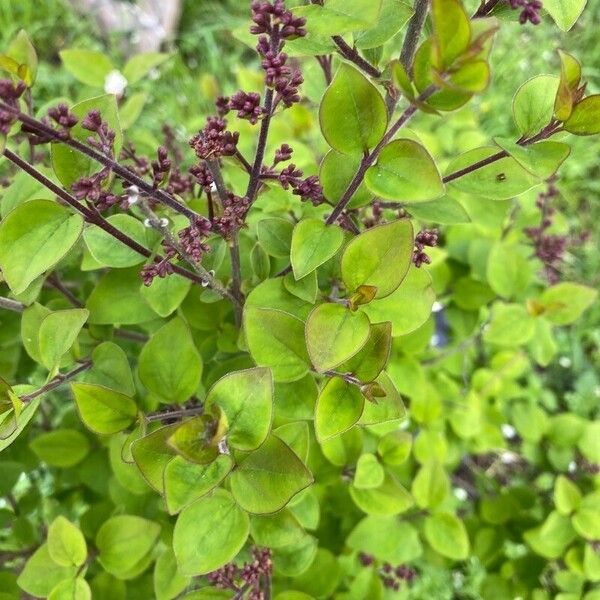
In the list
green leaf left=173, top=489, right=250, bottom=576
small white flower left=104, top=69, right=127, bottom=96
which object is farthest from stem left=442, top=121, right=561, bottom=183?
small white flower left=104, top=69, right=127, bottom=96

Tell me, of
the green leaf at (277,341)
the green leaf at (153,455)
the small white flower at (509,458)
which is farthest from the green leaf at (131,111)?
the small white flower at (509,458)

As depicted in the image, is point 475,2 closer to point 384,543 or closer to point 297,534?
point 297,534

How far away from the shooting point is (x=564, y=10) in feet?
→ 2.52

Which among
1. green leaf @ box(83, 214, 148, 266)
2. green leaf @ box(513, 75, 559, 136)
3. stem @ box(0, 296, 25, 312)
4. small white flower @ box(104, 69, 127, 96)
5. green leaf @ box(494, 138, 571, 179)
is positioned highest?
green leaf @ box(513, 75, 559, 136)

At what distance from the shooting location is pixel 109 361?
95cm

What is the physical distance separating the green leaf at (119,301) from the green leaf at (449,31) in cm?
60

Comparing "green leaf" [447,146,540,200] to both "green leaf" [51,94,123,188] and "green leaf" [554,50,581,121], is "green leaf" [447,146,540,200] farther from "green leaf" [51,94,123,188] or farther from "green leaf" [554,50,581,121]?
"green leaf" [51,94,123,188]

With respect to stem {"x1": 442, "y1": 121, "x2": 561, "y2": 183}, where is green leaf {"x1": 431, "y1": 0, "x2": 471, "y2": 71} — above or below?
above

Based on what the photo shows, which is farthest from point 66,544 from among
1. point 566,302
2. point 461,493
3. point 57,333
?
point 461,493

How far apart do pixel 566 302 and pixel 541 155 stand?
70cm

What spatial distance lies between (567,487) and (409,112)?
41.7 inches

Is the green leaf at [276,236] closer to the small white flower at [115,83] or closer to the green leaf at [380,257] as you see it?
the green leaf at [380,257]

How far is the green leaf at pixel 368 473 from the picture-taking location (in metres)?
1.11

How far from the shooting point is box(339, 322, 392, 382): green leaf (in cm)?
80
